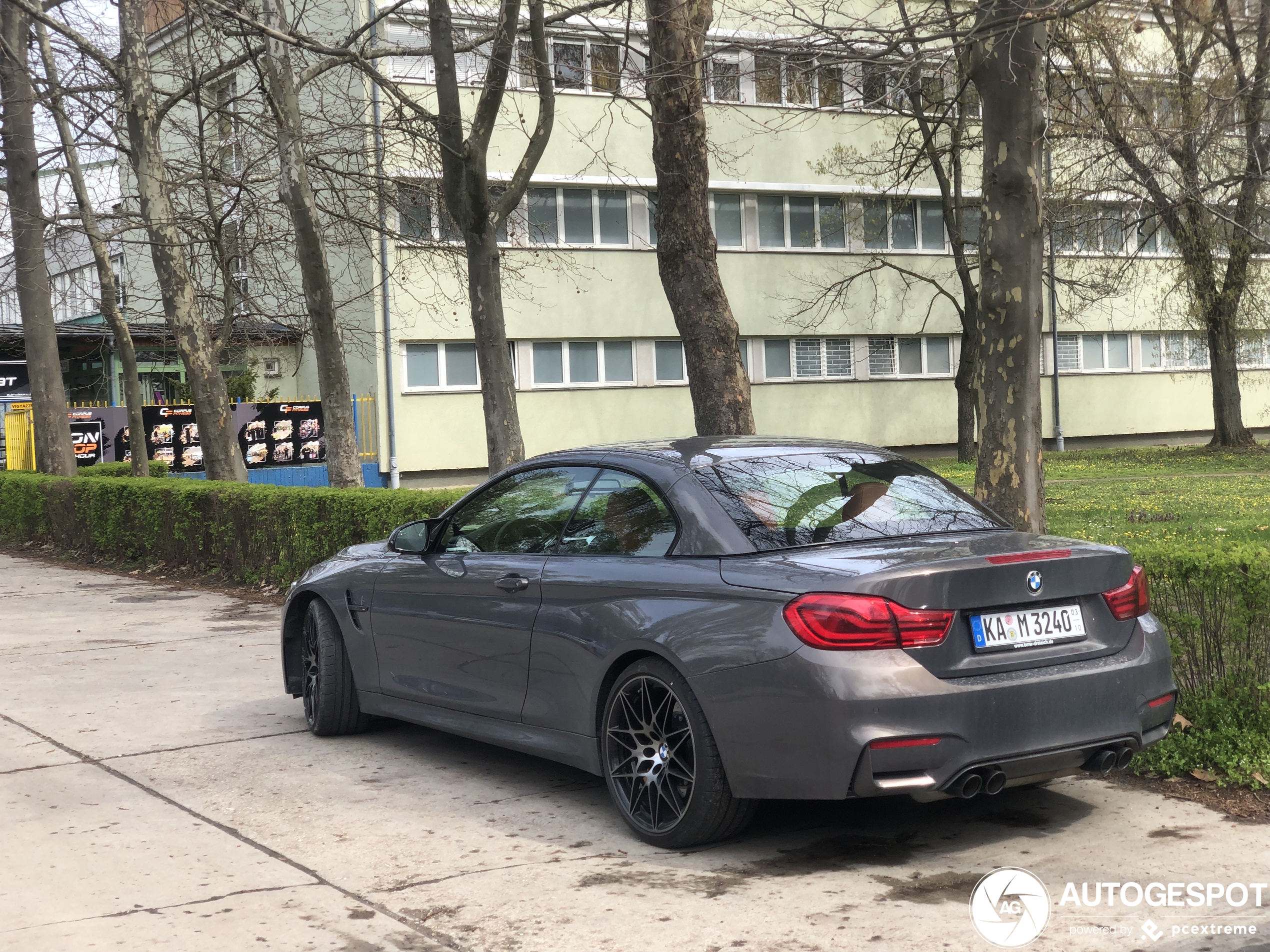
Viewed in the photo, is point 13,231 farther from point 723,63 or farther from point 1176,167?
point 1176,167

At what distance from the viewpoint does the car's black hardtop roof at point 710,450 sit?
5656mm

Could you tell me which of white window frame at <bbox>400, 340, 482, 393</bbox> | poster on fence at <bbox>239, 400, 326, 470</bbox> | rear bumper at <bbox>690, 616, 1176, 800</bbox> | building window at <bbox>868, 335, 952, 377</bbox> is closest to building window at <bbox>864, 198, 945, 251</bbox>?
building window at <bbox>868, 335, 952, 377</bbox>

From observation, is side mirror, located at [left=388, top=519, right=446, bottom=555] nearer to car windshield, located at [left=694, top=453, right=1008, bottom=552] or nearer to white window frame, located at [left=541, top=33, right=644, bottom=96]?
car windshield, located at [left=694, top=453, right=1008, bottom=552]

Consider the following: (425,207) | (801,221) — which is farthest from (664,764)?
(801,221)

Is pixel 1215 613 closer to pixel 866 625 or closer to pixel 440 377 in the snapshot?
pixel 866 625

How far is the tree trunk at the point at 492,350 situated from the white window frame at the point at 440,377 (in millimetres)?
16794

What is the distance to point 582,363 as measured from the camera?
32.2 m

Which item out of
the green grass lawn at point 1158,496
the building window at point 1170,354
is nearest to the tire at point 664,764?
the green grass lawn at point 1158,496

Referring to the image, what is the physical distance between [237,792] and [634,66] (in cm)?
781

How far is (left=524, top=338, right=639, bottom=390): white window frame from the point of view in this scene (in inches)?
1241

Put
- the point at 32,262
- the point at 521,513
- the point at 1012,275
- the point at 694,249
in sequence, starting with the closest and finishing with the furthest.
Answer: the point at 521,513 < the point at 1012,275 < the point at 694,249 < the point at 32,262

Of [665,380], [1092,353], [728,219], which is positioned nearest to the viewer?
[665,380]

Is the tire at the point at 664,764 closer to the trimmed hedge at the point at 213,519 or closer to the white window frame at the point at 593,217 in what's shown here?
the trimmed hedge at the point at 213,519

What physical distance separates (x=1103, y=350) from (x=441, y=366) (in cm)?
1924
